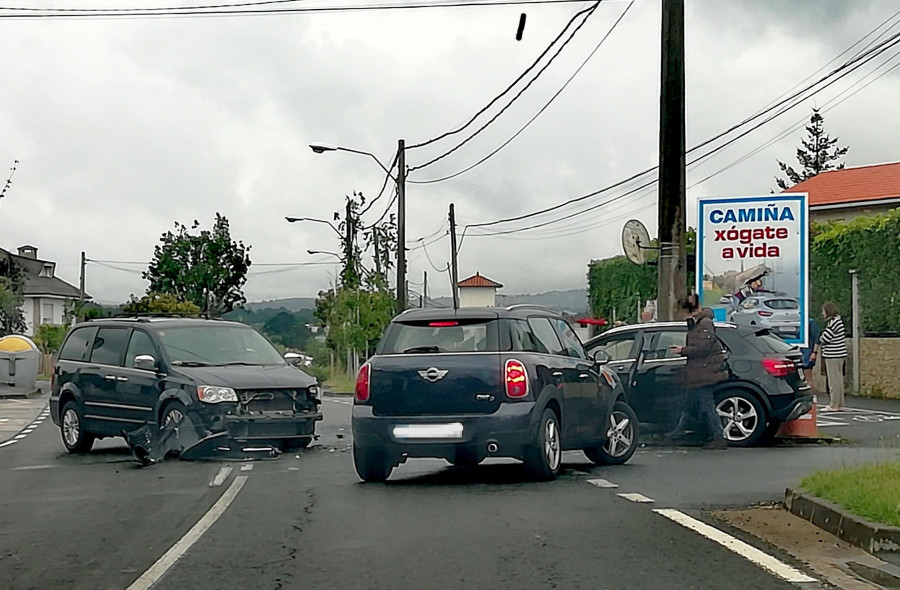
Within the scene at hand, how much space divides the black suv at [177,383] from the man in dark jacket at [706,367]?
463 centimetres

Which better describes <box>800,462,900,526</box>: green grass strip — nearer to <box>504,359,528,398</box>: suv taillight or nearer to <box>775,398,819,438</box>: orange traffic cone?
<box>504,359,528,398</box>: suv taillight

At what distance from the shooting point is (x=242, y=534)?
360 inches

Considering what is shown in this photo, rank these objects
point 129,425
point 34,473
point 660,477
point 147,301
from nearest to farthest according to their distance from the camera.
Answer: point 660,477, point 34,473, point 129,425, point 147,301

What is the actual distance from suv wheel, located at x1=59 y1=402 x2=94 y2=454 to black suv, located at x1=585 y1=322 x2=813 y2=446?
6.82 metres

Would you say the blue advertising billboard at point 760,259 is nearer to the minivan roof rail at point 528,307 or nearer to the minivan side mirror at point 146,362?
the minivan roof rail at point 528,307

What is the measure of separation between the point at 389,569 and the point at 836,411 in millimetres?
16415

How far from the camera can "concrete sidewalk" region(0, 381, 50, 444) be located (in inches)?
939

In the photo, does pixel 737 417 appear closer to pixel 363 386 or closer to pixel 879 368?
pixel 363 386

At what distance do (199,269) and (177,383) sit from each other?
73.1 meters

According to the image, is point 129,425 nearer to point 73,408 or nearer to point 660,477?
point 73,408

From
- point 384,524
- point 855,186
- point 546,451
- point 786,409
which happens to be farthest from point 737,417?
point 855,186

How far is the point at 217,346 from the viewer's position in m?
16.5


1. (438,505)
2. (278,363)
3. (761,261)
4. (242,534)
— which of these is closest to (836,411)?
(761,261)

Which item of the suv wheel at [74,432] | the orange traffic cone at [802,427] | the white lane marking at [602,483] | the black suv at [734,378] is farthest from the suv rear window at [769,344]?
the suv wheel at [74,432]
